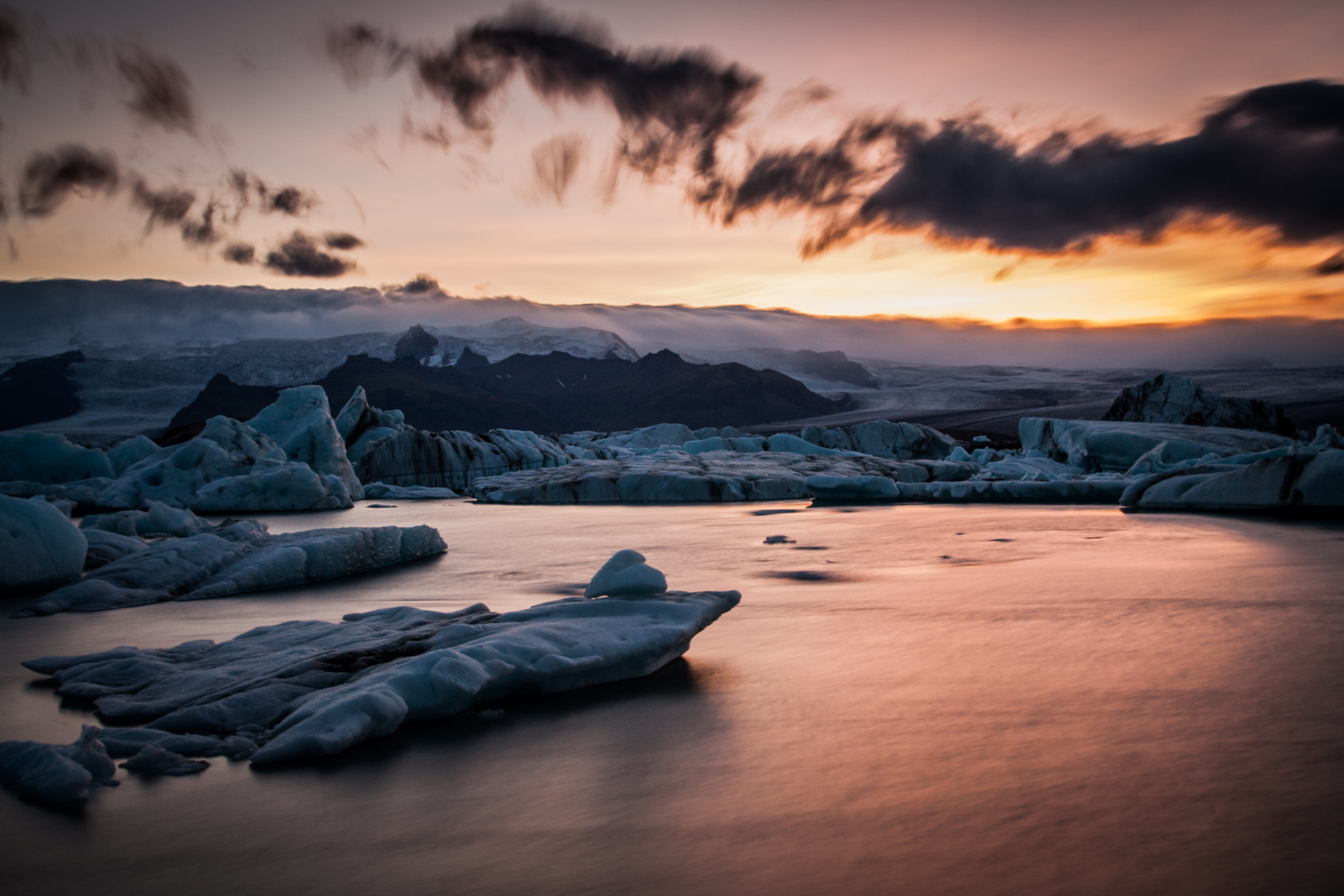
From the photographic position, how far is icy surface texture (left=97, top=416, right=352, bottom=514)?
64.8 feet

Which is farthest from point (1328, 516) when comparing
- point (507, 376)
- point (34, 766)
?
point (507, 376)

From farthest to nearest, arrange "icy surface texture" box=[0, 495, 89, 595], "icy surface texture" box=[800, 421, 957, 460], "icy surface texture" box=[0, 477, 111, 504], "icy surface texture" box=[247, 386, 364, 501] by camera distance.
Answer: "icy surface texture" box=[800, 421, 957, 460]
"icy surface texture" box=[247, 386, 364, 501]
"icy surface texture" box=[0, 477, 111, 504]
"icy surface texture" box=[0, 495, 89, 595]

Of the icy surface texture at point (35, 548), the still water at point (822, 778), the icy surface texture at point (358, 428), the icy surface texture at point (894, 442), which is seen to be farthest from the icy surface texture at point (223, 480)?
the icy surface texture at point (894, 442)

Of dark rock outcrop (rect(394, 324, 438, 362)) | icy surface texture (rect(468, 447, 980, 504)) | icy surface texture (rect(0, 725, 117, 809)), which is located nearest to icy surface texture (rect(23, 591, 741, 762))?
icy surface texture (rect(0, 725, 117, 809))

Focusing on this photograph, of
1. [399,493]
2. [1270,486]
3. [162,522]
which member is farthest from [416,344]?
[1270,486]

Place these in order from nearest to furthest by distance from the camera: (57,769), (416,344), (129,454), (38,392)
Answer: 1. (57,769)
2. (129,454)
3. (38,392)
4. (416,344)

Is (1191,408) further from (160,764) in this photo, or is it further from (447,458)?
(160,764)

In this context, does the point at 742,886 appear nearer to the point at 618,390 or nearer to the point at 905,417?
the point at 905,417

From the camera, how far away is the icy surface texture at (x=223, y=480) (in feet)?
64.8

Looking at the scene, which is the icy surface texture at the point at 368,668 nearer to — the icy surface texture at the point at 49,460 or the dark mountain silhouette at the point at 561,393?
the icy surface texture at the point at 49,460

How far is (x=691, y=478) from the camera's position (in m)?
23.5

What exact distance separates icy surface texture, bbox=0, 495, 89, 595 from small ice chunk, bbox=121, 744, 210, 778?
6352mm

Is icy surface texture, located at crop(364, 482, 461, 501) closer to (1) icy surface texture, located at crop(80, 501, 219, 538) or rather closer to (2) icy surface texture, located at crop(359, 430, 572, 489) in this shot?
(2) icy surface texture, located at crop(359, 430, 572, 489)

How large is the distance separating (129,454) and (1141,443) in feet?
95.0
